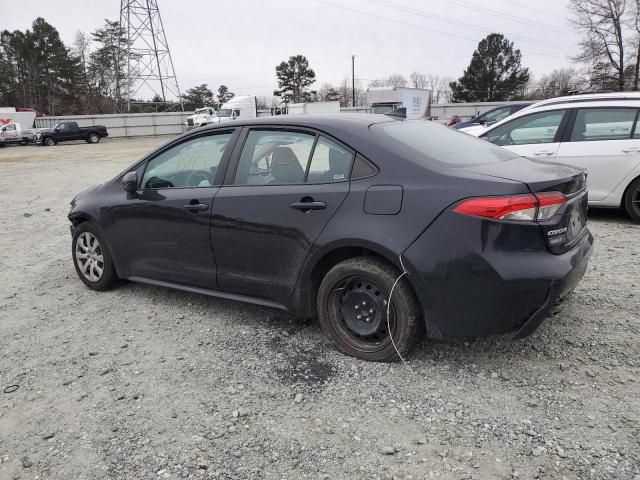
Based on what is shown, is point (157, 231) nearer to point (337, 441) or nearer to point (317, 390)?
→ point (317, 390)

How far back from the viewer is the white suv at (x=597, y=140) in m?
6.63

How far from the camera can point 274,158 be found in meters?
3.77

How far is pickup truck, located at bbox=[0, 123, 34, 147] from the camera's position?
3516 centimetres

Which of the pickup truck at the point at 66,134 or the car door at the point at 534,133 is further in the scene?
the pickup truck at the point at 66,134

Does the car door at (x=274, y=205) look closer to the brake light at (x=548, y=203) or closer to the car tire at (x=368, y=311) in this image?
the car tire at (x=368, y=311)

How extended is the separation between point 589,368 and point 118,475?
2738mm

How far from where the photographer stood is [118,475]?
2.49 meters

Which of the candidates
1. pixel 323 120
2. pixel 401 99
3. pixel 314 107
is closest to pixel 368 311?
pixel 323 120

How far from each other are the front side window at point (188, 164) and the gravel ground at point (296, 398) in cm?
109

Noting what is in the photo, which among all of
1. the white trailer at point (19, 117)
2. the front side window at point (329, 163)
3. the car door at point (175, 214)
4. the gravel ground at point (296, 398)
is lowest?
the gravel ground at point (296, 398)

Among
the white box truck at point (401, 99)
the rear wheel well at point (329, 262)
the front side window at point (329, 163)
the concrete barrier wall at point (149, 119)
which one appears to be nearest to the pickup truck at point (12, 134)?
the concrete barrier wall at point (149, 119)

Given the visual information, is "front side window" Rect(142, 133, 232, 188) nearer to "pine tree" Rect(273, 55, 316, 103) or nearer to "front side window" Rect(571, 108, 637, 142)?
"front side window" Rect(571, 108, 637, 142)

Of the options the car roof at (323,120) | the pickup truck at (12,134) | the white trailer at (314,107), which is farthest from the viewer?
the white trailer at (314,107)

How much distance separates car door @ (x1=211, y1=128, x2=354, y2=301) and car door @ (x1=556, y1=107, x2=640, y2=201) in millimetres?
4696
